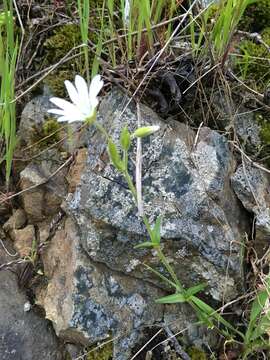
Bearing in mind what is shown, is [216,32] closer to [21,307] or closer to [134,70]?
[134,70]

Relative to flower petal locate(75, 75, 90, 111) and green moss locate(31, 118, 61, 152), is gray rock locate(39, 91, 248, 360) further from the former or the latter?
flower petal locate(75, 75, 90, 111)

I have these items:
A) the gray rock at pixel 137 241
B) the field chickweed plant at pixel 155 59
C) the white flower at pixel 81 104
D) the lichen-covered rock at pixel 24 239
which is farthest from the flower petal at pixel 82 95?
the lichen-covered rock at pixel 24 239

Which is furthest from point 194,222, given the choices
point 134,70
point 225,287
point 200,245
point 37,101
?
point 37,101

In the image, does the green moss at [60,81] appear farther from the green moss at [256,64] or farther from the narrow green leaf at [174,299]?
the narrow green leaf at [174,299]

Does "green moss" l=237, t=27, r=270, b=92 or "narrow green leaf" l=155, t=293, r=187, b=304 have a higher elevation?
"green moss" l=237, t=27, r=270, b=92

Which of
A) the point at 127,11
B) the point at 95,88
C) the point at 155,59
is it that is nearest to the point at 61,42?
the point at 127,11

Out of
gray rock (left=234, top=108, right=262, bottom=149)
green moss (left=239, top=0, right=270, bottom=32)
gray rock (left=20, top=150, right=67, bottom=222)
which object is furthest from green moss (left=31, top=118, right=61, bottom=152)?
green moss (left=239, top=0, right=270, bottom=32)
